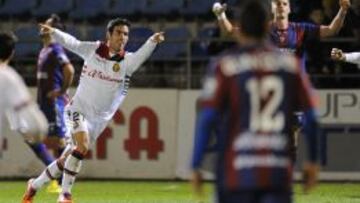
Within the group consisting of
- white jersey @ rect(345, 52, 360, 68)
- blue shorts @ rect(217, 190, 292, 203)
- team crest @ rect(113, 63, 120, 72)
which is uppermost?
white jersey @ rect(345, 52, 360, 68)

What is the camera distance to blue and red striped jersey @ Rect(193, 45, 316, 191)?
698 centimetres

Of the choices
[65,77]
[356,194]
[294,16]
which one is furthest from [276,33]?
[294,16]

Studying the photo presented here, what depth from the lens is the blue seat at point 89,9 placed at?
2273cm

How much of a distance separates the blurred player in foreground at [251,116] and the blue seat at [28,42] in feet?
44.2

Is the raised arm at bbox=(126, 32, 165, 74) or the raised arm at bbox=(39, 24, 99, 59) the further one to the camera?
the raised arm at bbox=(126, 32, 165, 74)

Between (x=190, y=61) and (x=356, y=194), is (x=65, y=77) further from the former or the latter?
(x=356, y=194)

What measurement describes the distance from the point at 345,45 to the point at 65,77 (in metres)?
5.09

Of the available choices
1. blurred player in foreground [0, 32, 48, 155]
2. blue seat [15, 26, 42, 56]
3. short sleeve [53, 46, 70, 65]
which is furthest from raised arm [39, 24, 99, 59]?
blue seat [15, 26, 42, 56]

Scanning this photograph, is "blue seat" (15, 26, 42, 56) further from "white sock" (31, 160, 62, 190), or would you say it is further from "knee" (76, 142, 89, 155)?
"knee" (76, 142, 89, 155)

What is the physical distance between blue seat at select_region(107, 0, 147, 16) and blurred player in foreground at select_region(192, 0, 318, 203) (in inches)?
601

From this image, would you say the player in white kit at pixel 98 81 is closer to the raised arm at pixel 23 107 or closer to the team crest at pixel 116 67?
the team crest at pixel 116 67

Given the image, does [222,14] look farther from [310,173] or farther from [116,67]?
[310,173]

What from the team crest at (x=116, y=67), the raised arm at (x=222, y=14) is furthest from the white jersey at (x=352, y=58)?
the team crest at (x=116, y=67)

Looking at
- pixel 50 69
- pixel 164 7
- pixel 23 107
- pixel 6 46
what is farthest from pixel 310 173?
pixel 164 7
